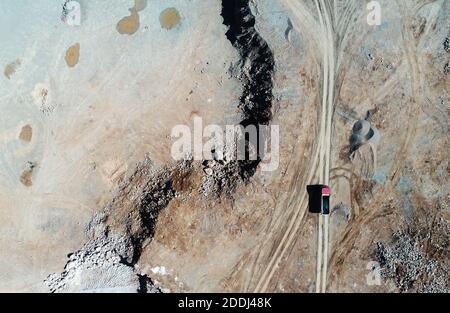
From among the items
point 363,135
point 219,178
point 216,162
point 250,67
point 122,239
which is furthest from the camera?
point 250,67

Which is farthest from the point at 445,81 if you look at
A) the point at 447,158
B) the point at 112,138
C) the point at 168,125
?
the point at 112,138

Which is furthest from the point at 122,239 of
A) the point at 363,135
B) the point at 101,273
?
the point at 363,135

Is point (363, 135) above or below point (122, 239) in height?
above

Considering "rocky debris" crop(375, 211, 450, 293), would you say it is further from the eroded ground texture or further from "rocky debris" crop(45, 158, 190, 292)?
"rocky debris" crop(45, 158, 190, 292)

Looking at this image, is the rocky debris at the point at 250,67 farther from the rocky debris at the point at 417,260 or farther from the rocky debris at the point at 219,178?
the rocky debris at the point at 417,260

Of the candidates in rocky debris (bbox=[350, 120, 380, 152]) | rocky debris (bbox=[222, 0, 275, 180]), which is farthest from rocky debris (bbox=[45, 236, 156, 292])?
rocky debris (bbox=[350, 120, 380, 152])

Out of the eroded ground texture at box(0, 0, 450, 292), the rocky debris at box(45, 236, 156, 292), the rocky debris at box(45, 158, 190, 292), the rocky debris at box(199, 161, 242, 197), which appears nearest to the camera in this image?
the eroded ground texture at box(0, 0, 450, 292)

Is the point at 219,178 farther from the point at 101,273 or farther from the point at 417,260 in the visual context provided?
the point at 417,260
